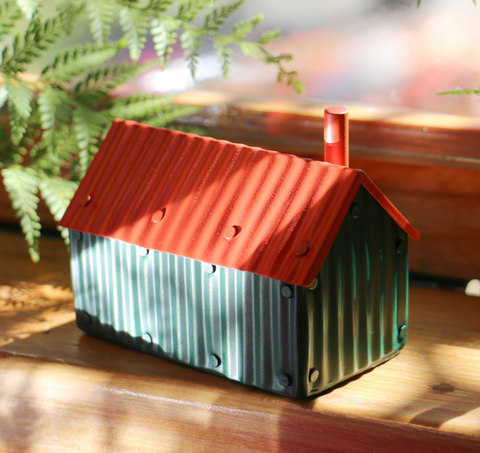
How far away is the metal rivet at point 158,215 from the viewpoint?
0.81m

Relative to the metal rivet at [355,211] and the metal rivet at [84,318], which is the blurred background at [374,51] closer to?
the metal rivet at [355,211]

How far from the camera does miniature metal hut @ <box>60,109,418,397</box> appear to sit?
721mm

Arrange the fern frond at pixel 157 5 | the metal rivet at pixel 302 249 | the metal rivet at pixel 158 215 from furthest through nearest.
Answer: the fern frond at pixel 157 5 → the metal rivet at pixel 158 215 → the metal rivet at pixel 302 249

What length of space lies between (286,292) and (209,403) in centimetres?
20

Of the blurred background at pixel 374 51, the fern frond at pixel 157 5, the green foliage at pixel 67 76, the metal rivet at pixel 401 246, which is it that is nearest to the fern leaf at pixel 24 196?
the green foliage at pixel 67 76

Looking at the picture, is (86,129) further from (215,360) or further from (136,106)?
(215,360)

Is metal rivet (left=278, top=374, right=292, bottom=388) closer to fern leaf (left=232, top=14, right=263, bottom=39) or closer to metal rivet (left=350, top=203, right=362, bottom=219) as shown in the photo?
metal rivet (left=350, top=203, right=362, bottom=219)

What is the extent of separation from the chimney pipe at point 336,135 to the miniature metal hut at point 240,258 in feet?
0.16

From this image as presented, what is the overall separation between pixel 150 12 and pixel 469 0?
1.72 ft

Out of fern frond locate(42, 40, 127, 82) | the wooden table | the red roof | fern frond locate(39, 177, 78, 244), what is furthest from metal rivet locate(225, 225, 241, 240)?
fern frond locate(42, 40, 127, 82)

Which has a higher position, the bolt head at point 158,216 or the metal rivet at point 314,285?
the bolt head at point 158,216

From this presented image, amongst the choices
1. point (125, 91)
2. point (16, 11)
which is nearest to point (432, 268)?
point (125, 91)

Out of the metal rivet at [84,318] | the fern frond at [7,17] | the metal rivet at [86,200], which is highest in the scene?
the fern frond at [7,17]

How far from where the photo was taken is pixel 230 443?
807 millimetres
